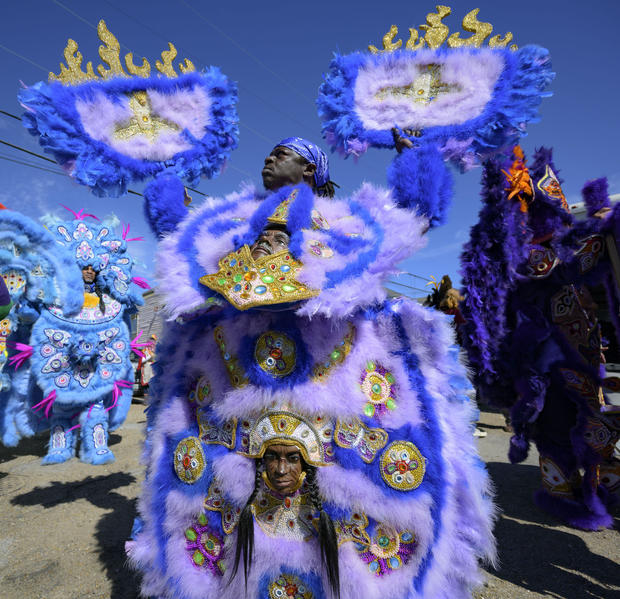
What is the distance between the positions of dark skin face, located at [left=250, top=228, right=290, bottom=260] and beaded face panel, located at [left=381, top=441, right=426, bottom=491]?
963mm

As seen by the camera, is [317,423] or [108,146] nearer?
[317,423]

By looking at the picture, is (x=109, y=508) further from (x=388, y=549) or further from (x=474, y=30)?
(x=474, y=30)

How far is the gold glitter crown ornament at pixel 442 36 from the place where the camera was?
2.14m

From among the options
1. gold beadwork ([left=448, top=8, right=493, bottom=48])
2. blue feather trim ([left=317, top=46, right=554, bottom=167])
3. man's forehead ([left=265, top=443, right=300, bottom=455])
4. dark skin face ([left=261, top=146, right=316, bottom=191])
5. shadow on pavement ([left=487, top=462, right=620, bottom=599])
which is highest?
gold beadwork ([left=448, top=8, right=493, bottom=48])

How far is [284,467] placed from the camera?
1613 mm

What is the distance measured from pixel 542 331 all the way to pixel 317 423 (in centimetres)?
229

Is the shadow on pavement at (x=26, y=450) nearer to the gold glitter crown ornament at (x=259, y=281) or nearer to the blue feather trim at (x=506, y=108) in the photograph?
the gold glitter crown ornament at (x=259, y=281)

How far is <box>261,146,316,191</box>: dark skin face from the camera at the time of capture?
209cm

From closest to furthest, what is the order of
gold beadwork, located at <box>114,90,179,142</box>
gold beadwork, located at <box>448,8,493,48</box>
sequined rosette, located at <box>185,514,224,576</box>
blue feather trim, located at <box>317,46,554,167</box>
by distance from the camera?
sequined rosette, located at <box>185,514,224,576</box>
blue feather trim, located at <box>317,46,554,167</box>
gold beadwork, located at <box>448,8,493,48</box>
gold beadwork, located at <box>114,90,179,142</box>

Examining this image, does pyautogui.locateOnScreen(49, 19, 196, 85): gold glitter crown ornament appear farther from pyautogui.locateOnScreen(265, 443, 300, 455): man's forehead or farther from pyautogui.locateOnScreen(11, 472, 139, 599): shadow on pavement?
pyautogui.locateOnScreen(11, 472, 139, 599): shadow on pavement

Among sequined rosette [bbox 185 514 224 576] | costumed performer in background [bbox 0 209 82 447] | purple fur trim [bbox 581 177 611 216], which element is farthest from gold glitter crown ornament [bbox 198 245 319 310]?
costumed performer in background [bbox 0 209 82 447]

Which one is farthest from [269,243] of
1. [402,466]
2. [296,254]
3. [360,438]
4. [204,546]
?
[204,546]

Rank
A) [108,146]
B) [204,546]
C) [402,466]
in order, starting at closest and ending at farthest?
1. [402,466]
2. [204,546]
3. [108,146]

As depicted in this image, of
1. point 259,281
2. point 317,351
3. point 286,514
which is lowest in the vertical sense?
point 286,514
